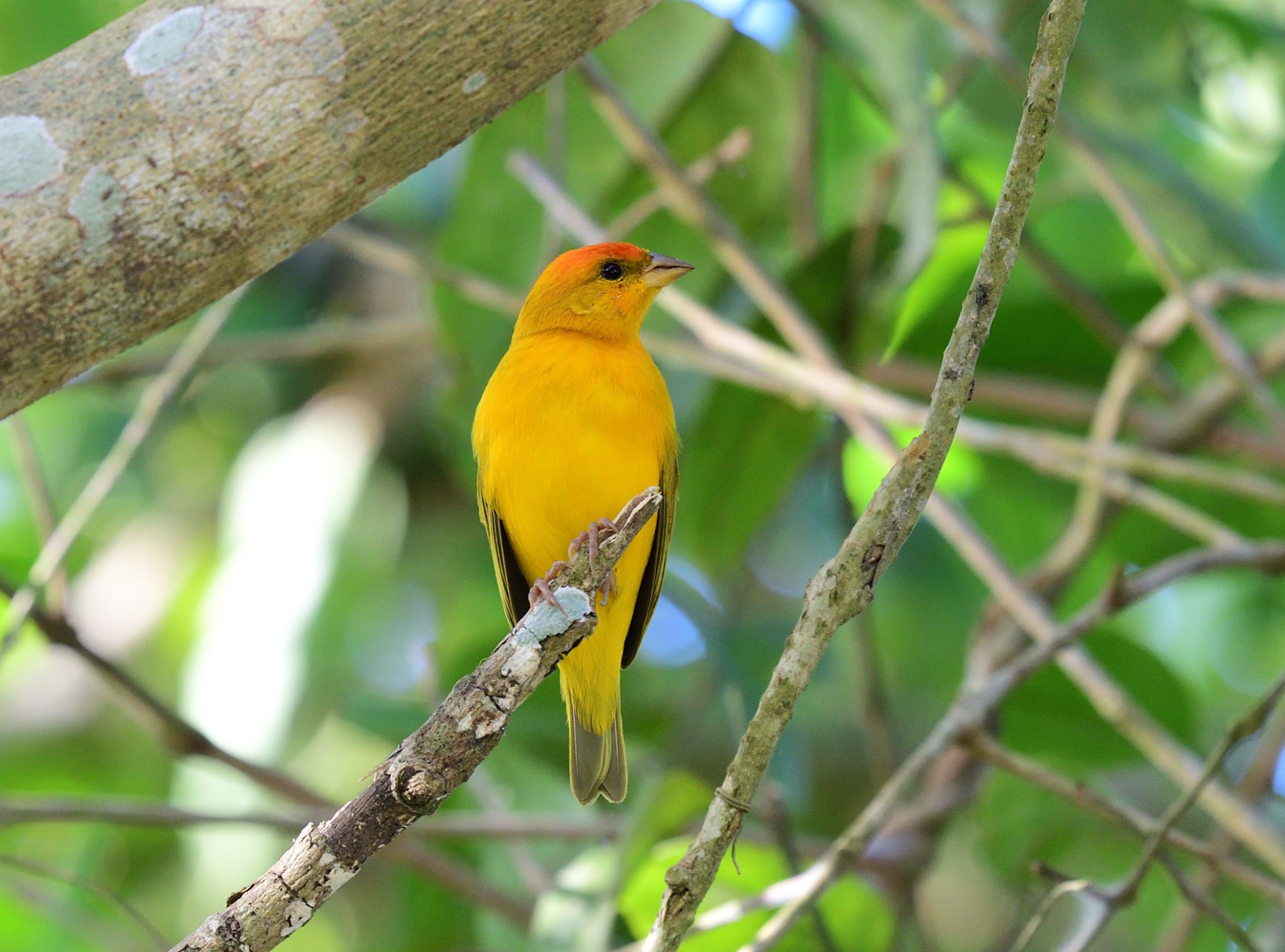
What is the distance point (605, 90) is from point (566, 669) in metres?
1.76

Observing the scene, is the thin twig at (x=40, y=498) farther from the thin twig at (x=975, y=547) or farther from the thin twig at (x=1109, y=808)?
the thin twig at (x=1109, y=808)

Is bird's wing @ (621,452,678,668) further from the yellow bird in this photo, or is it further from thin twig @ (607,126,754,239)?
thin twig @ (607,126,754,239)

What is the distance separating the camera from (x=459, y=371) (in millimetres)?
4715

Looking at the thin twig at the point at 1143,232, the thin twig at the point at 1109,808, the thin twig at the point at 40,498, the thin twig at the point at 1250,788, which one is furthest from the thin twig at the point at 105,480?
the thin twig at the point at 1250,788

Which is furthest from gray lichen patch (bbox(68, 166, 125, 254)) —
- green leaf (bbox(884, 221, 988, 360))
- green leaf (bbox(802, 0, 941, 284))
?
green leaf (bbox(884, 221, 988, 360))

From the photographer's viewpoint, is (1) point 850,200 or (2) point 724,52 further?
(1) point 850,200

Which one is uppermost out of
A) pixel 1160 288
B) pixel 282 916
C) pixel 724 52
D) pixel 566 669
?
pixel 724 52

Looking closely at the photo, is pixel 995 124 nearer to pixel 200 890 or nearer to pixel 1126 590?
pixel 1126 590

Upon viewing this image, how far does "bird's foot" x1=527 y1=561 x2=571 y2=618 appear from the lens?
6.56ft

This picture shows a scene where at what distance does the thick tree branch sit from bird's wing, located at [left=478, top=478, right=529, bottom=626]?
165cm

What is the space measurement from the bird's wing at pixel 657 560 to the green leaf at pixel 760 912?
1.88ft

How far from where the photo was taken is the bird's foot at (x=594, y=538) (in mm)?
2178

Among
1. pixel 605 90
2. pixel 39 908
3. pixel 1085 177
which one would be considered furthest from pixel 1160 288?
pixel 39 908

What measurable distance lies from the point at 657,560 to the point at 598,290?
2.76 ft
